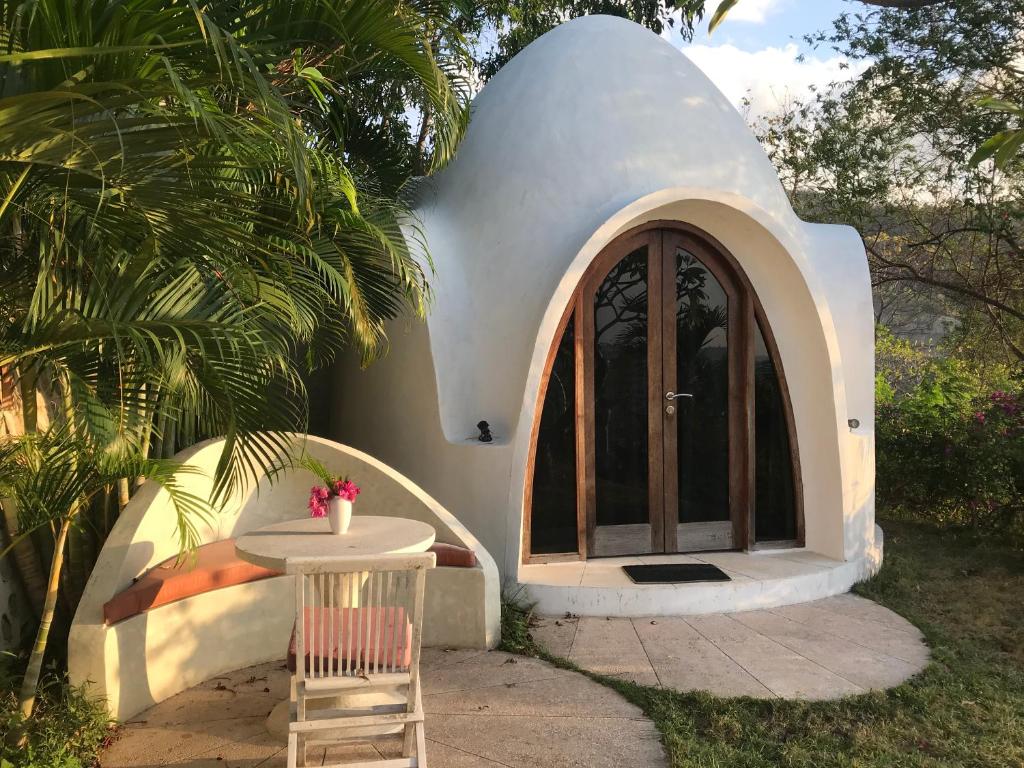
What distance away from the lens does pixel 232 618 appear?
4.70m

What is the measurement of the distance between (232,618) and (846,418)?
4.68 metres

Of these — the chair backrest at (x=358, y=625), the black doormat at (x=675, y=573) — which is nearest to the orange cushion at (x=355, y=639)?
the chair backrest at (x=358, y=625)

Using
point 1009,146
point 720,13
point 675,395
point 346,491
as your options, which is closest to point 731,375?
point 675,395

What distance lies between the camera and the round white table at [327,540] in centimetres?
382

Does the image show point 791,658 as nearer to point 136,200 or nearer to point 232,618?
point 232,618

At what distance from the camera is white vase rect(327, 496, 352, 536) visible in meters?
4.23

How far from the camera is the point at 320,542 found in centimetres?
404

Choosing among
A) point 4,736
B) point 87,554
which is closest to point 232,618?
point 87,554

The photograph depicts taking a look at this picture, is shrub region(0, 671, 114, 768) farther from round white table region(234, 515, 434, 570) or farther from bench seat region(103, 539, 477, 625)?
round white table region(234, 515, 434, 570)

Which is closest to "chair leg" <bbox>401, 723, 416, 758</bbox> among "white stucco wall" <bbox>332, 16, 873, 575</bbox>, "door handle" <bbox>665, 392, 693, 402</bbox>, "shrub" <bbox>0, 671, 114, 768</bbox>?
"shrub" <bbox>0, 671, 114, 768</bbox>

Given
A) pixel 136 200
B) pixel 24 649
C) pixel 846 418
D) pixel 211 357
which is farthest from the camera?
pixel 846 418

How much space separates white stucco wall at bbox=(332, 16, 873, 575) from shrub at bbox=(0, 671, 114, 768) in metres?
2.83

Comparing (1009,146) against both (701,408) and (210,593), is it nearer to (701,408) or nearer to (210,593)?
(701,408)

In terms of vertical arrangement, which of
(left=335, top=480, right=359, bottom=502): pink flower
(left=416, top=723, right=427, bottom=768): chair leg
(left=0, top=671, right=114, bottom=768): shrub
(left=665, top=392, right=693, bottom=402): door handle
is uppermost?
(left=665, top=392, right=693, bottom=402): door handle
